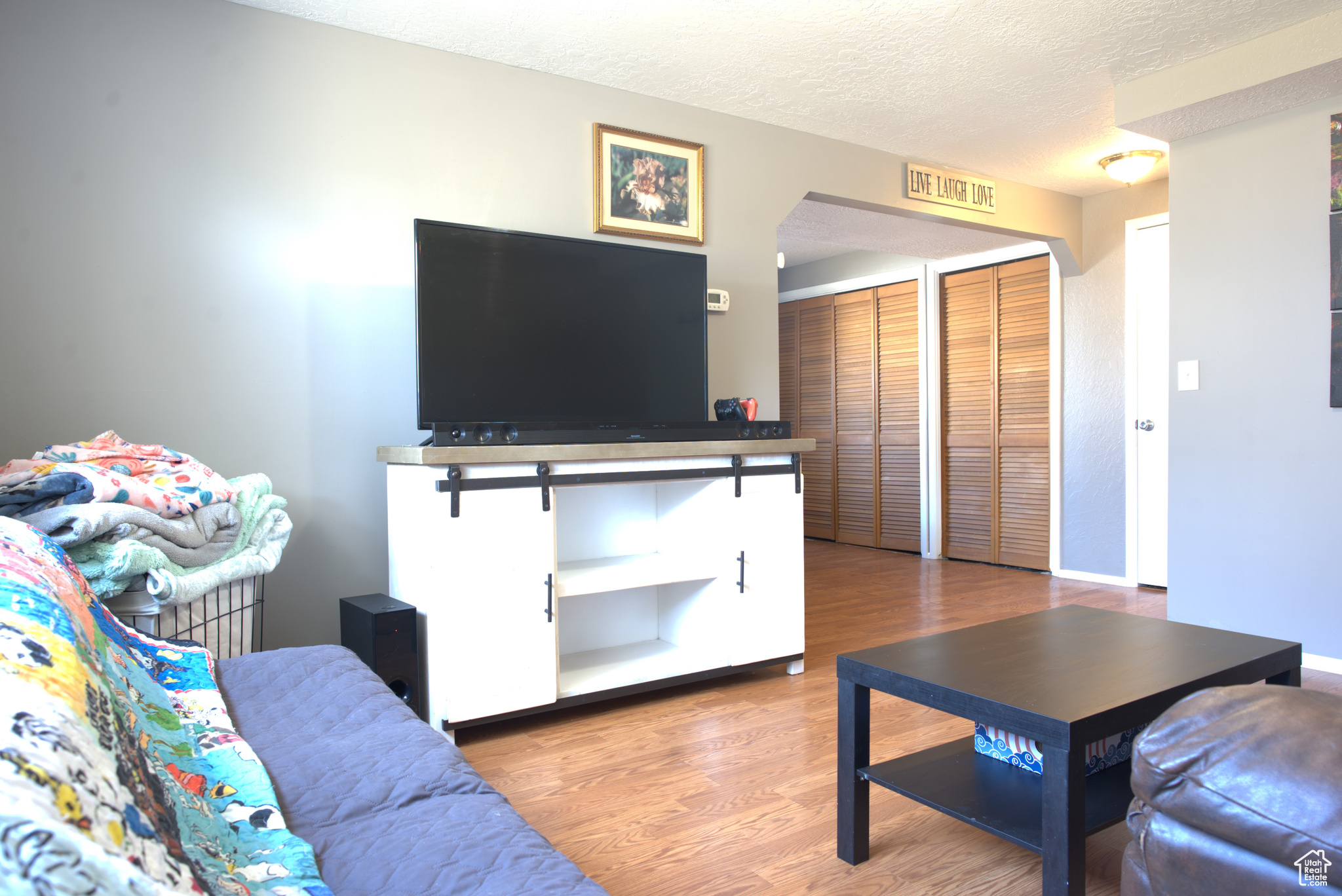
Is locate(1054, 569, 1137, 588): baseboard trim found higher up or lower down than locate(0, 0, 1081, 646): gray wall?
lower down

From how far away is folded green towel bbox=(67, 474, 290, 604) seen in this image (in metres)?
1.70

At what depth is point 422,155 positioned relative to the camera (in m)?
2.68

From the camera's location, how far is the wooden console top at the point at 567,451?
2188 millimetres

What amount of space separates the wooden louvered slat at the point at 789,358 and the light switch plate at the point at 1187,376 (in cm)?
354

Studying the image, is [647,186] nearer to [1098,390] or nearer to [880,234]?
[880,234]

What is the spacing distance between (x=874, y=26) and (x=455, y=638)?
2.32 metres

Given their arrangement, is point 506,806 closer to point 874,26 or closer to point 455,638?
point 455,638

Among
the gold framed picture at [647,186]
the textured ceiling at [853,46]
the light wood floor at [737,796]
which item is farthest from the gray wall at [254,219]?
the light wood floor at [737,796]

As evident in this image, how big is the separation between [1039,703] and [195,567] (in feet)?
6.11

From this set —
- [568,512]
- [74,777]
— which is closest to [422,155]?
[568,512]

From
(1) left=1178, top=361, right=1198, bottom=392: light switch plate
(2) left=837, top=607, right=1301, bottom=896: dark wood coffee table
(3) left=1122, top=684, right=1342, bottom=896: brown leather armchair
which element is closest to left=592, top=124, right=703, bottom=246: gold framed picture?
(2) left=837, top=607, right=1301, bottom=896: dark wood coffee table

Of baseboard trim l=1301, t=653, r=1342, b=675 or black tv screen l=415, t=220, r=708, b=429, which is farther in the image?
baseboard trim l=1301, t=653, r=1342, b=675

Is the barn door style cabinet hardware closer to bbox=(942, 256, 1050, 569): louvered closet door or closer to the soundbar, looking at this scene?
the soundbar

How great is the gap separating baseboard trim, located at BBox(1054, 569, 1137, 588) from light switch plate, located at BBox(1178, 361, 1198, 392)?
1.69m
